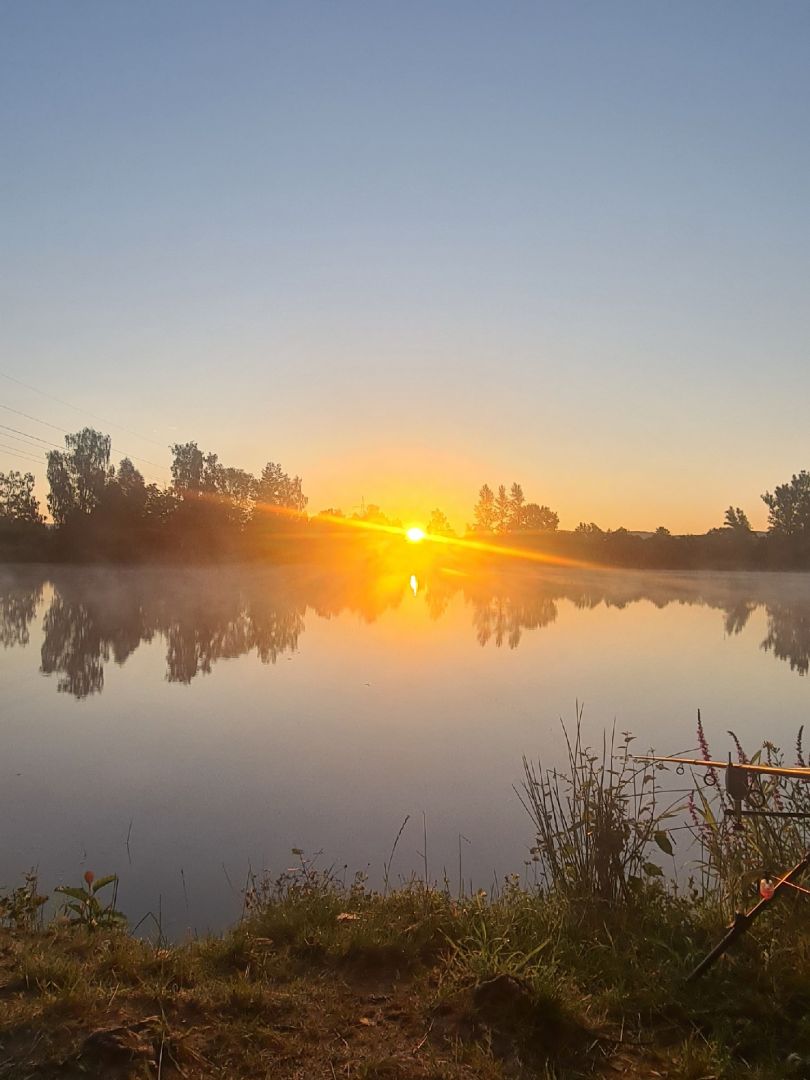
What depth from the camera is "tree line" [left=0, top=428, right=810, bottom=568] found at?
1667 inches

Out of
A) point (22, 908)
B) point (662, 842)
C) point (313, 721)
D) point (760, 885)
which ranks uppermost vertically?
point (760, 885)

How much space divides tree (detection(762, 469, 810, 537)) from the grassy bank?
5364cm

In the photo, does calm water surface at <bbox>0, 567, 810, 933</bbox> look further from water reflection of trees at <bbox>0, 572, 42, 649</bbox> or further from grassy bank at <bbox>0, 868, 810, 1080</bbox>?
grassy bank at <bbox>0, 868, 810, 1080</bbox>

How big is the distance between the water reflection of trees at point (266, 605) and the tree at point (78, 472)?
8.26 metres

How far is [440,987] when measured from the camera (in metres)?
2.94

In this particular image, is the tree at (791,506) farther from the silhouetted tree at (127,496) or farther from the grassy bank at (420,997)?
the grassy bank at (420,997)

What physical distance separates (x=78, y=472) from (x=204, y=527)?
992 cm

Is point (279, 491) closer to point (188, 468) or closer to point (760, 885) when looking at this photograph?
point (188, 468)

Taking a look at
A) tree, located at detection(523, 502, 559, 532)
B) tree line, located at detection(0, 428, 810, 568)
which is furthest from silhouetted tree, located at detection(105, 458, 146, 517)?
tree, located at detection(523, 502, 559, 532)

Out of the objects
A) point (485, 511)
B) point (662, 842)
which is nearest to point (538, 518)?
point (485, 511)

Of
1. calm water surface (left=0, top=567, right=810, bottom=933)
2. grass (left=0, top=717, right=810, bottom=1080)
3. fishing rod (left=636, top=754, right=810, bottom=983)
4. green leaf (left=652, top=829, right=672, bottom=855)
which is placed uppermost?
fishing rod (left=636, top=754, right=810, bottom=983)

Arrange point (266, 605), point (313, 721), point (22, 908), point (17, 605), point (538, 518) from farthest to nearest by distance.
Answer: point (538, 518), point (266, 605), point (17, 605), point (313, 721), point (22, 908)

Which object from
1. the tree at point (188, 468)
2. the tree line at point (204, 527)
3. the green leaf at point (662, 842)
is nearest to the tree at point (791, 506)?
the tree line at point (204, 527)

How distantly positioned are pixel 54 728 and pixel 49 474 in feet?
146
